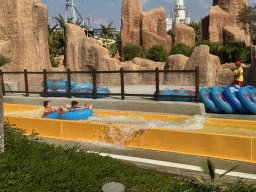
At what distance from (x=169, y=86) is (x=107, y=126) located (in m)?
5.80

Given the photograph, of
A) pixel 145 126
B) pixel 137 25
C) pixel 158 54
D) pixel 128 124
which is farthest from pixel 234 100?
pixel 137 25

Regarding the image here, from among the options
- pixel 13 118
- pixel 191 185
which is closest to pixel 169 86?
pixel 13 118

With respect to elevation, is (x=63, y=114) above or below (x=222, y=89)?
below

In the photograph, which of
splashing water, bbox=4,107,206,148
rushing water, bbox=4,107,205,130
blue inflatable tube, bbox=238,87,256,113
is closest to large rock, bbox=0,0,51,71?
splashing water, bbox=4,107,206,148

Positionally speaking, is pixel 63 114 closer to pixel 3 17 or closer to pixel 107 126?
pixel 107 126

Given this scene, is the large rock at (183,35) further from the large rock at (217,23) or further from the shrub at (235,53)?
the shrub at (235,53)

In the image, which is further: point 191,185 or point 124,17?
point 124,17

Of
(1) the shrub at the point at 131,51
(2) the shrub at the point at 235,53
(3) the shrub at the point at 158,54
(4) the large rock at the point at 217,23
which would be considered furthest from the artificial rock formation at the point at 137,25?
(2) the shrub at the point at 235,53

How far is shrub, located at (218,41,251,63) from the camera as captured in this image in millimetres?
31938

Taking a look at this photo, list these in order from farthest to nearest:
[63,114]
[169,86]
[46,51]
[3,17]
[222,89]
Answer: [46,51], [3,17], [169,86], [222,89], [63,114]

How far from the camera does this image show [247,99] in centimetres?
922

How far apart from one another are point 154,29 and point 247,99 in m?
35.0

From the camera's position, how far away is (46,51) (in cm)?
2066

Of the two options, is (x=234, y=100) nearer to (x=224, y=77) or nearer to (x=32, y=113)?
(x=32, y=113)
